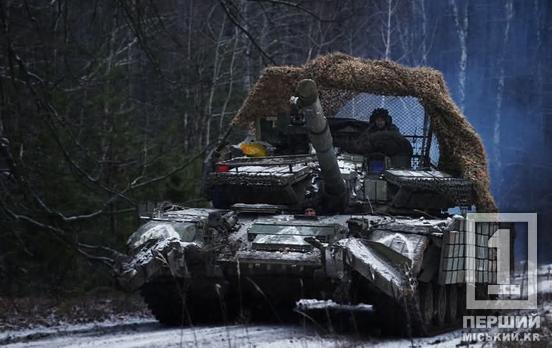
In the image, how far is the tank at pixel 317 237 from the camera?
10688mm

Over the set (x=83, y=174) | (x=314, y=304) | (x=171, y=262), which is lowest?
(x=314, y=304)

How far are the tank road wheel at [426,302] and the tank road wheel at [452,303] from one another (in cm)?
60

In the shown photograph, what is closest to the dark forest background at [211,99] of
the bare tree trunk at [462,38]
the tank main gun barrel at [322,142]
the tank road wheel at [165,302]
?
the bare tree trunk at [462,38]

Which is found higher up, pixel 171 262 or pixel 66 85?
pixel 66 85

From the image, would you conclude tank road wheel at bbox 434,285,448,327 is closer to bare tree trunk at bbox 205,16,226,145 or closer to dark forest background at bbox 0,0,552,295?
dark forest background at bbox 0,0,552,295

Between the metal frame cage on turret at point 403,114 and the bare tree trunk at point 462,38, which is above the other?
the bare tree trunk at point 462,38

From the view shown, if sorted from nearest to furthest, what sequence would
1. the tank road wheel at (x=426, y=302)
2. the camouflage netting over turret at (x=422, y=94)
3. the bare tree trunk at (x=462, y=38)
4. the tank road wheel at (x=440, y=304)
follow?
1. the tank road wheel at (x=426, y=302)
2. the tank road wheel at (x=440, y=304)
3. the camouflage netting over turret at (x=422, y=94)
4. the bare tree trunk at (x=462, y=38)

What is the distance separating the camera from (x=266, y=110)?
47.3 feet

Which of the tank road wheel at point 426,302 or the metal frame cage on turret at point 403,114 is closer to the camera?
the tank road wheel at point 426,302

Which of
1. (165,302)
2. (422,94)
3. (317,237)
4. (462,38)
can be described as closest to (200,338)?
(317,237)

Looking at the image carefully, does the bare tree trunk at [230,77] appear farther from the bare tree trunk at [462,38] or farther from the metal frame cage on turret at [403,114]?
the metal frame cage on turret at [403,114]

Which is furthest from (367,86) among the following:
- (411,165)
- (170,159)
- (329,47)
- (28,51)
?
(329,47)

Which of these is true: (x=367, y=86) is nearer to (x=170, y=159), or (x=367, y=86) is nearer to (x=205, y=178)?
(x=205, y=178)

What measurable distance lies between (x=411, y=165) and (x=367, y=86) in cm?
106
